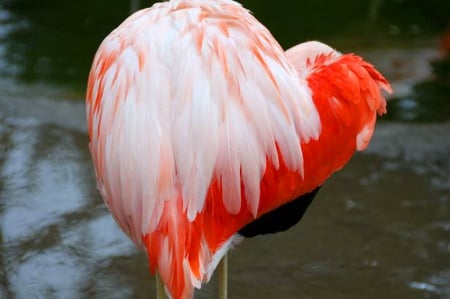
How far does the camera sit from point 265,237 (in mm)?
3820

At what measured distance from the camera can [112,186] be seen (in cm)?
233

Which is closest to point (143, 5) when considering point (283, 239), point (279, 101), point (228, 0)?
point (283, 239)

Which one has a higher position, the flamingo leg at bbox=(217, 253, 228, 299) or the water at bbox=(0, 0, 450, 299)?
the flamingo leg at bbox=(217, 253, 228, 299)

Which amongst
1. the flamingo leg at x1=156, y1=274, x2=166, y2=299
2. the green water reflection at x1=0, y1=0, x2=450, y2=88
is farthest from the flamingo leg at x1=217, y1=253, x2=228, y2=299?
the green water reflection at x1=0, y1=0, x2=450, y2=88

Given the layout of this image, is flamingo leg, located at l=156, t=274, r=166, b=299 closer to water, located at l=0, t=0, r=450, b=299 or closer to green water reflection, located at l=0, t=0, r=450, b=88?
water, located at l=0, t=0, r=450, b=299

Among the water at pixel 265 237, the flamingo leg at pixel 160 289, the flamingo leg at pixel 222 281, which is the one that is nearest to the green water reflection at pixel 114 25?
the water at pixel 265 237

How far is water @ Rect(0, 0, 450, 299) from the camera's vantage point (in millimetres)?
3479

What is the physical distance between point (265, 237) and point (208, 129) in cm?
164

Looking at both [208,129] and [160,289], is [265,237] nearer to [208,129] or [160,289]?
[160,289]

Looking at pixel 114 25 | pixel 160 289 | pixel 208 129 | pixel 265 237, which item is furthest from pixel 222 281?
pixel 114 25

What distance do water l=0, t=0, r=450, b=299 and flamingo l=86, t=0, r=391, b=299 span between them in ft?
3.31

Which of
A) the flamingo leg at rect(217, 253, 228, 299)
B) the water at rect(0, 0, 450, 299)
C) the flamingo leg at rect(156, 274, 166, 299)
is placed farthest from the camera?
the water at rect(0, 0, 450, 299)

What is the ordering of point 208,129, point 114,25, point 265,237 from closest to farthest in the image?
1. point 208,129
2. point 265,237
3. point 114,25

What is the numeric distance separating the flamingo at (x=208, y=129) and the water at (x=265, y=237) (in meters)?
1.01
